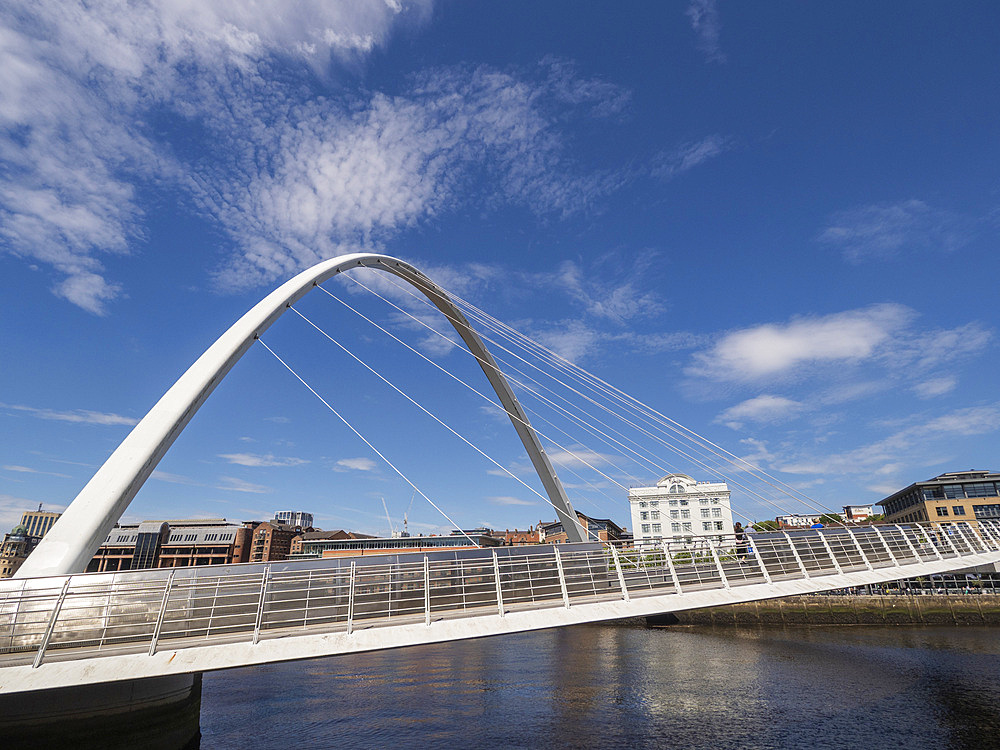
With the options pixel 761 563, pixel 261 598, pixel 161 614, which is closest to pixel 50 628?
pixel 161 614

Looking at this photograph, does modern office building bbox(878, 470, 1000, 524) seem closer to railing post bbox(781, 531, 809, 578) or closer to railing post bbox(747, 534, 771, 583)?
railing post bbox(781, 531, 809, 578)

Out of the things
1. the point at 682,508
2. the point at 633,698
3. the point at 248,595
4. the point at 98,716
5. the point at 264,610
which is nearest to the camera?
the point at 248,595

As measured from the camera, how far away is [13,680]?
8.00 m

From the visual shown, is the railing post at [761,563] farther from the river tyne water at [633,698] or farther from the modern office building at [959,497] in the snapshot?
the modern office building at [959,497]

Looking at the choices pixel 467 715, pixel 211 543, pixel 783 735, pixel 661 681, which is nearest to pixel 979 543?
pixel 783 735

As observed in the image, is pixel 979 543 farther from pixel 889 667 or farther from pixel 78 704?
pixel 78 704

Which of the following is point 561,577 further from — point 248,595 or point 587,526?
point 587,526

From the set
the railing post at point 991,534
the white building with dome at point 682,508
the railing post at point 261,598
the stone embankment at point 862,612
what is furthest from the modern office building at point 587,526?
the railing post at point 261,598

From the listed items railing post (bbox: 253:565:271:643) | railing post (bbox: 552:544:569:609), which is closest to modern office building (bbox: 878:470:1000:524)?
railing post (bbox: 552:544:569:609)

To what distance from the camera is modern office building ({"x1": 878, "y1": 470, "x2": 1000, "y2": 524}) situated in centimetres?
6962

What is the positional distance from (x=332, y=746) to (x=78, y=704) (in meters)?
8.20

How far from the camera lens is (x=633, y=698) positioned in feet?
74.2

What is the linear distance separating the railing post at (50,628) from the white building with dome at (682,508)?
255 ft

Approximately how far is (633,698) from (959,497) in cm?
7291
